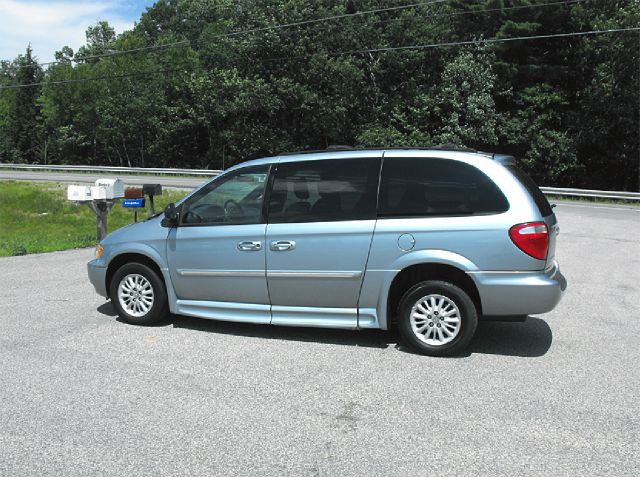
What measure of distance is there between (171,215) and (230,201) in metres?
0.63

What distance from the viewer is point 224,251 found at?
579cm

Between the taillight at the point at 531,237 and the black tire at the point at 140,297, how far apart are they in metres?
3.47

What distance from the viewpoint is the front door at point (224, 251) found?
5.71 m

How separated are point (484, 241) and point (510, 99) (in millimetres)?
31343

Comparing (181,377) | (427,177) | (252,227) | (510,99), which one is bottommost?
(181,377)

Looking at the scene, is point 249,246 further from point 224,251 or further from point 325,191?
point 325,191

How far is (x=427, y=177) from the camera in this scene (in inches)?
209

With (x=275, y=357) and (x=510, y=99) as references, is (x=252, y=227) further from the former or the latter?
(x=510, y=99)

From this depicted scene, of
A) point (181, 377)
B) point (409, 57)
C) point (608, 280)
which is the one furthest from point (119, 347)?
point (409, 57)

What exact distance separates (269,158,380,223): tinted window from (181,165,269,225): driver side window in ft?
0.60

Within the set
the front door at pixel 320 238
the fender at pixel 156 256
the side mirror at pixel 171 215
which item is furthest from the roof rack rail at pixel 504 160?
the fender at pixel 156 256

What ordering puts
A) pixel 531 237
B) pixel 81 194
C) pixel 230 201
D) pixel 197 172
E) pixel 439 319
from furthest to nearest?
1. pixel 197 172
2. pixel 81 194
3. pixel 230 201
4. pixel 439 319
5. pixel 531 237

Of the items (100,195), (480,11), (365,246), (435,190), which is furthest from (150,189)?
(480,11)

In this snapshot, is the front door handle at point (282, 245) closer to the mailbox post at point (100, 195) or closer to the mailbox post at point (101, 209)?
the mailbox post at point (100, 195)
